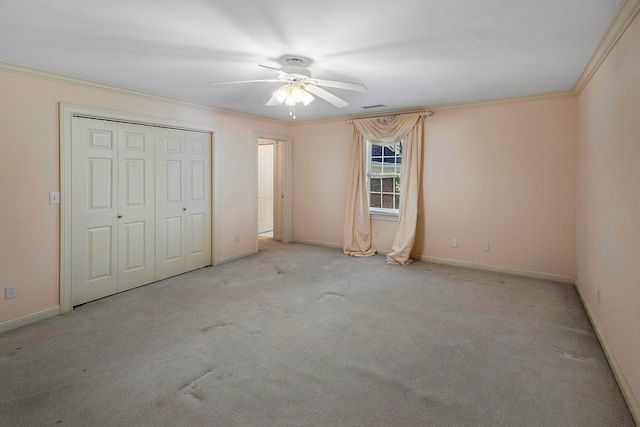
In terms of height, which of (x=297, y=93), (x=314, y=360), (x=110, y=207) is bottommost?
(x=314, y=360)

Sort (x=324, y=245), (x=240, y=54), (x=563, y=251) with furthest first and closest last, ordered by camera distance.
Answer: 1. (x=324, y=245)
2. (x=563, y=251)
3. (x=240, y=54)

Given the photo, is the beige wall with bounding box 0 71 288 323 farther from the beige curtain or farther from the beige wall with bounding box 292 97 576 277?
the beige wall with bounding box 292 97 576 277

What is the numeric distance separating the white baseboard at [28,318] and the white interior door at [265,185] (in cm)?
496

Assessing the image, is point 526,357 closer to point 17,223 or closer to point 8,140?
point 17,223

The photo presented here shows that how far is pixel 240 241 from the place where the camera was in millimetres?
5586

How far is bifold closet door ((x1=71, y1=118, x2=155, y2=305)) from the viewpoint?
11.7 ft

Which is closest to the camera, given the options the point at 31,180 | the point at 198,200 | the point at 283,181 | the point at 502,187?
the point at 31,180

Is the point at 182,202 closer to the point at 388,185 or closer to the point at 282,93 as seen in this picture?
the point at 282,93

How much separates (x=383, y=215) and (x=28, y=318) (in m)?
4.70

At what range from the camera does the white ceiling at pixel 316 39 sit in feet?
6.77

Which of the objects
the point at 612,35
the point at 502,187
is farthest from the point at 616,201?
the point at 502,187

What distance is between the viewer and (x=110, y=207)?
3.85 meters

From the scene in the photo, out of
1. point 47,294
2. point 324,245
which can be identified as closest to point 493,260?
point 324,245

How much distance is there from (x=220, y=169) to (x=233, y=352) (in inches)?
126
